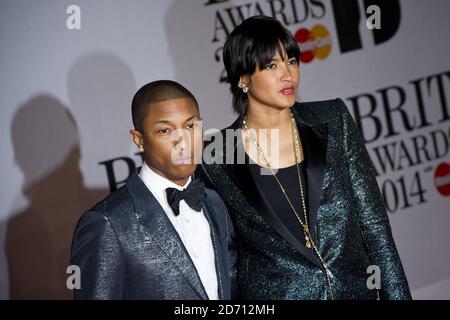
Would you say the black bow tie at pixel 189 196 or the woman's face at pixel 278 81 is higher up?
the woman's face at pixel 278 81

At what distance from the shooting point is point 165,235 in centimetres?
210

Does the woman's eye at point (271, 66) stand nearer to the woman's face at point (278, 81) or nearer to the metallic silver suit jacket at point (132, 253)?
the woman's face at point (278, 81)

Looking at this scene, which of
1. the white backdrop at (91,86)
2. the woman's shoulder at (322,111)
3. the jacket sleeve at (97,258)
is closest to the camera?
the jacket sleeve at (97,258)

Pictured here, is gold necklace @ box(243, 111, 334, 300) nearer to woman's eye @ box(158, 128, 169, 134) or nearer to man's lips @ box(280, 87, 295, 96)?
man's lips @ box(280, 87, 295, 96)

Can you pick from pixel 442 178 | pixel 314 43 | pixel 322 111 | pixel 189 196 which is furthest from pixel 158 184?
pixel 442 178

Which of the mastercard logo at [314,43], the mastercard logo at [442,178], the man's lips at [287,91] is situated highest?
the mastercard logo at [314,43]

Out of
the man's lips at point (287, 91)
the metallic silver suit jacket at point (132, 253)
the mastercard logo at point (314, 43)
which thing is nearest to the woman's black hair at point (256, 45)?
the man's lips at point (287, 91)

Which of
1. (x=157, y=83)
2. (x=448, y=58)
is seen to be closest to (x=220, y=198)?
(x=157, y=83)

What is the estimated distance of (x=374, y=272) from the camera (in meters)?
2.46

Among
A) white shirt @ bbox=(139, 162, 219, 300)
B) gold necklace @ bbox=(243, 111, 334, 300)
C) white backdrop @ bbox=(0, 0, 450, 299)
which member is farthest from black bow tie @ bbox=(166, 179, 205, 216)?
white backdrop @ bbox=(0, 0, 450, 299)

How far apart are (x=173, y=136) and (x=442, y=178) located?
8.63 feet

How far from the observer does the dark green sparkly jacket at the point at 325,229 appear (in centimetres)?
237

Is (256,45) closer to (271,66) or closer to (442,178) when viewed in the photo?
(271,66)

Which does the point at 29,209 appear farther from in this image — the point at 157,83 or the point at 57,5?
the point at 157,83
